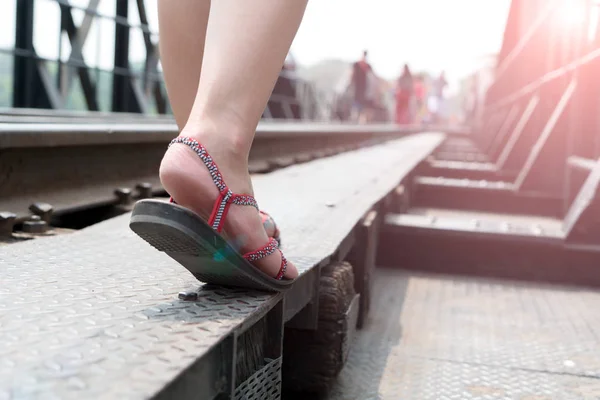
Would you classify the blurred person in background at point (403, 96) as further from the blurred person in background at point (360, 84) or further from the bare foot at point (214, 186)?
the bare foot at point (214, 186)

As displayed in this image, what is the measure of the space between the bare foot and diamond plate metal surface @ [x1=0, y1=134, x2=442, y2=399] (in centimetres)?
9

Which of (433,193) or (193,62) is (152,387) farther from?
(433,193)

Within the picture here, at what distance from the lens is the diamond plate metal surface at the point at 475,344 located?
6.26ft

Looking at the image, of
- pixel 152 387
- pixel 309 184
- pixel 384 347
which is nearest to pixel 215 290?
pixel 152 387

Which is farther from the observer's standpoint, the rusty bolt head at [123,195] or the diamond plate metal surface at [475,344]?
the rusty bolt head at [123,195]

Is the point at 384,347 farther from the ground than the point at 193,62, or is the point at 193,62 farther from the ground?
the point at 193,62

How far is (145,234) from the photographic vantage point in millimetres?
1317

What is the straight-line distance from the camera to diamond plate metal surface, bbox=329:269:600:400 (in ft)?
6.26

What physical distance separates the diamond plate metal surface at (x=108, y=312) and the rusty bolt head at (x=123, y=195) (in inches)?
27.9

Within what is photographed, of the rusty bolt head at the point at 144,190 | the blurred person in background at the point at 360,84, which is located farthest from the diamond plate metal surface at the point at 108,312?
the blurred person in background at the point at 360,84

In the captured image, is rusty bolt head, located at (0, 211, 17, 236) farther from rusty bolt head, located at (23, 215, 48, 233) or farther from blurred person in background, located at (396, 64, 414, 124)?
blurred person in background, located at (396, 64, 414, 124)

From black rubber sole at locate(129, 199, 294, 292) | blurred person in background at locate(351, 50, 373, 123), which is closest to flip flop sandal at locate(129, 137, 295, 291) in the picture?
black rubber sole at locate(129, 199, 294, 292)

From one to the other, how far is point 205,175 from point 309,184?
209 centimetres

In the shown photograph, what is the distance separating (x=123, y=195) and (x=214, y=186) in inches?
65.4
